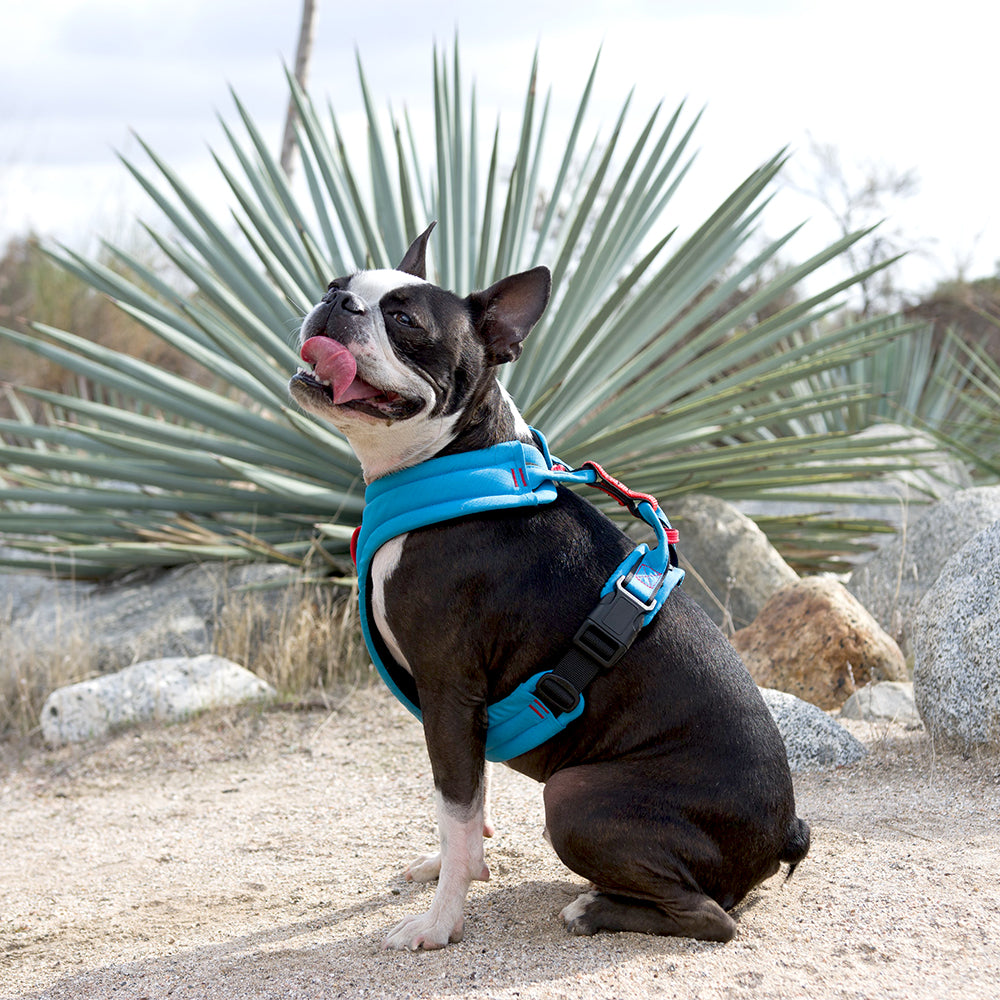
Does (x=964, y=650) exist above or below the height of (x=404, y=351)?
below

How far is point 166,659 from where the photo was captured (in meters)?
5.18

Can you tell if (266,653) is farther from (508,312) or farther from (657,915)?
(657,915)

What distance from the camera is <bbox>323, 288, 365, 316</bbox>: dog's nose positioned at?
2578 mm

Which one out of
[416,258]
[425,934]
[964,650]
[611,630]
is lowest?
[425,934]

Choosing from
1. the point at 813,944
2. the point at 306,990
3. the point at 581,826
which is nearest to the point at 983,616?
the point at 813,944

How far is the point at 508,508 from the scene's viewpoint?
2668 millimetres

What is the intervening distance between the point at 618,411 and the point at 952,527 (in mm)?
2000

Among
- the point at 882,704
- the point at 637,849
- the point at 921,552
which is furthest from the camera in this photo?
the point at 921,552

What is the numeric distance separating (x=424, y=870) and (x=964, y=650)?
6.83ft

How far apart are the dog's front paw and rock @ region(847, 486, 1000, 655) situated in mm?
3696

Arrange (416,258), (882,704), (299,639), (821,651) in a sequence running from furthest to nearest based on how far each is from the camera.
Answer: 1. (299,639)
2. (821,651)
3. (882,704)
4. (416,258)

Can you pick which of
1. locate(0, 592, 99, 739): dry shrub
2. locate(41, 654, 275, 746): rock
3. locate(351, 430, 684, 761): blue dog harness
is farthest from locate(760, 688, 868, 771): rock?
locate(0, 592, 99, 739): dry shrub

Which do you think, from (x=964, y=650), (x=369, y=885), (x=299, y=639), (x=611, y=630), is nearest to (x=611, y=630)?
(x=611, y=630)

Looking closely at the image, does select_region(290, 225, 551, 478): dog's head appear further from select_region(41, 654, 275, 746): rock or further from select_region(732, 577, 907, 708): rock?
select_region(41, 654, 275, 746): rock
